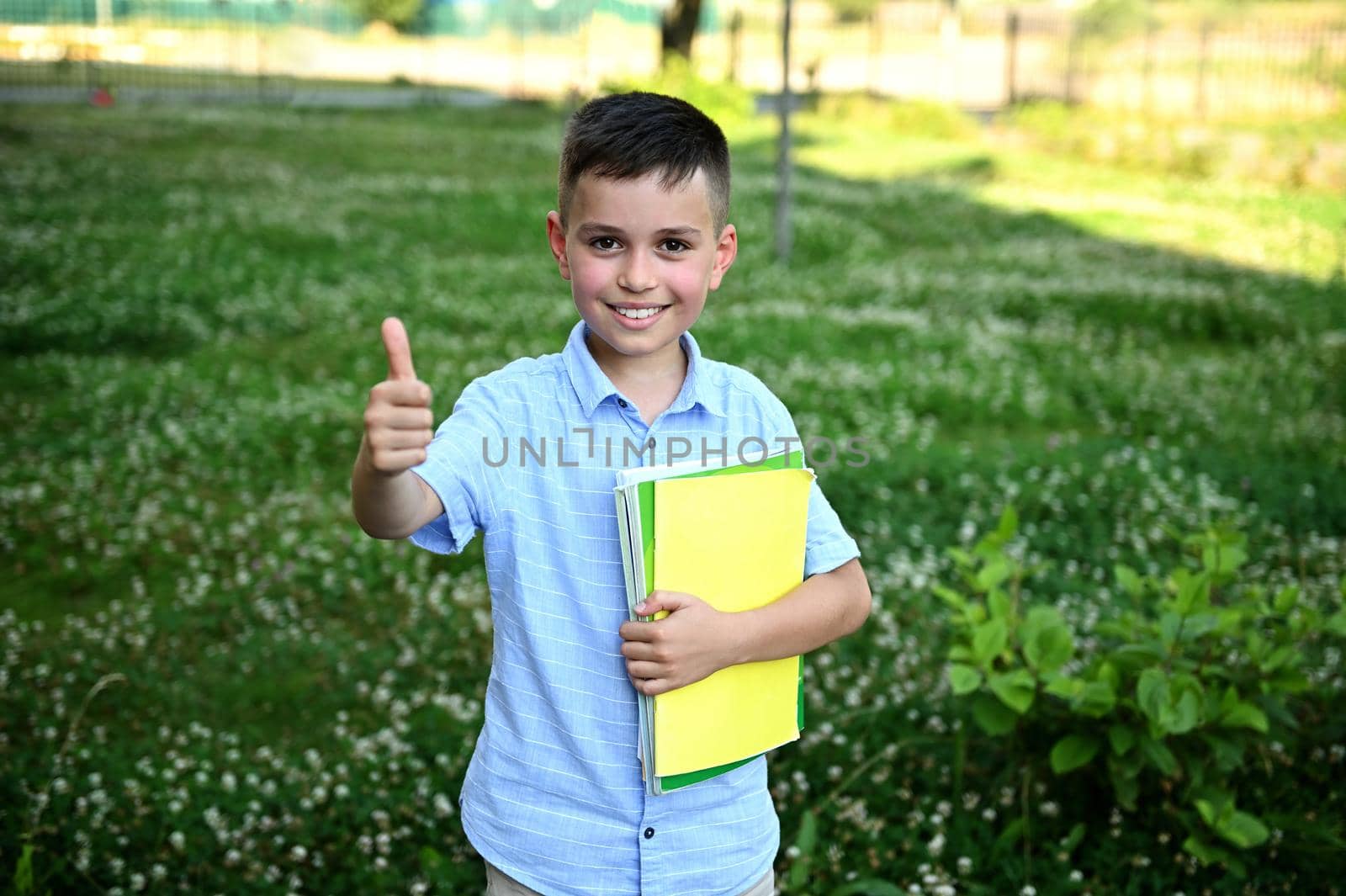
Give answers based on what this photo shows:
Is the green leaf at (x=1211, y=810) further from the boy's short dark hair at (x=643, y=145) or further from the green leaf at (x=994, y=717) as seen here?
the boy's short dark hair at (x=643, y=145)

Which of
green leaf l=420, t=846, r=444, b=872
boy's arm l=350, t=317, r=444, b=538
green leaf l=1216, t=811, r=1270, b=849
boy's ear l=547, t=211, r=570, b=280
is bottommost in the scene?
green leaf l=420, t=846, r=444, b=872

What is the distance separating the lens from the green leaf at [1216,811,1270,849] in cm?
282

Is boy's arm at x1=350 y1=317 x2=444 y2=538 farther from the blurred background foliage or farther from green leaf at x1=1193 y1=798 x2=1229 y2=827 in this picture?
green leaf at x1=1193 y1=798 x2=1229 y2=827

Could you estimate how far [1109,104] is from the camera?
2388 cm

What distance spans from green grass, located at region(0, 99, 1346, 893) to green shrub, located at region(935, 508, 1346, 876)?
0.15m

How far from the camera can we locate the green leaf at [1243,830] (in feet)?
9.25

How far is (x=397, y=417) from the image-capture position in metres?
1.44

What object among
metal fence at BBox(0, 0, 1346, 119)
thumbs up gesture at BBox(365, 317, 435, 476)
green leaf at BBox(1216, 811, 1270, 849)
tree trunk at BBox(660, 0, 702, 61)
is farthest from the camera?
tree trunk at BBox(660, 0, 702, 61)

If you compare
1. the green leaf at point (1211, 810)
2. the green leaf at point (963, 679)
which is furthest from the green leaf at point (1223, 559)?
the green leaf at point (963, 679)

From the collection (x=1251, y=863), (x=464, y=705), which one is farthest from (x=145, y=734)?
(x=1251, y=863)

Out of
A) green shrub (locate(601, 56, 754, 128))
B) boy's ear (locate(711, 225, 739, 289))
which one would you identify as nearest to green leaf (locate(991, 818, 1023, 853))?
boy's ear (locate(711, 225, 739, 289))

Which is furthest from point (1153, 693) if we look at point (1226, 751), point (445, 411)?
point (445, 411)

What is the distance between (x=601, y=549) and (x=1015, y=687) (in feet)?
5.48

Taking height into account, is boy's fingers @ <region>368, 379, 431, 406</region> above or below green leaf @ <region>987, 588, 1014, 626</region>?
above
